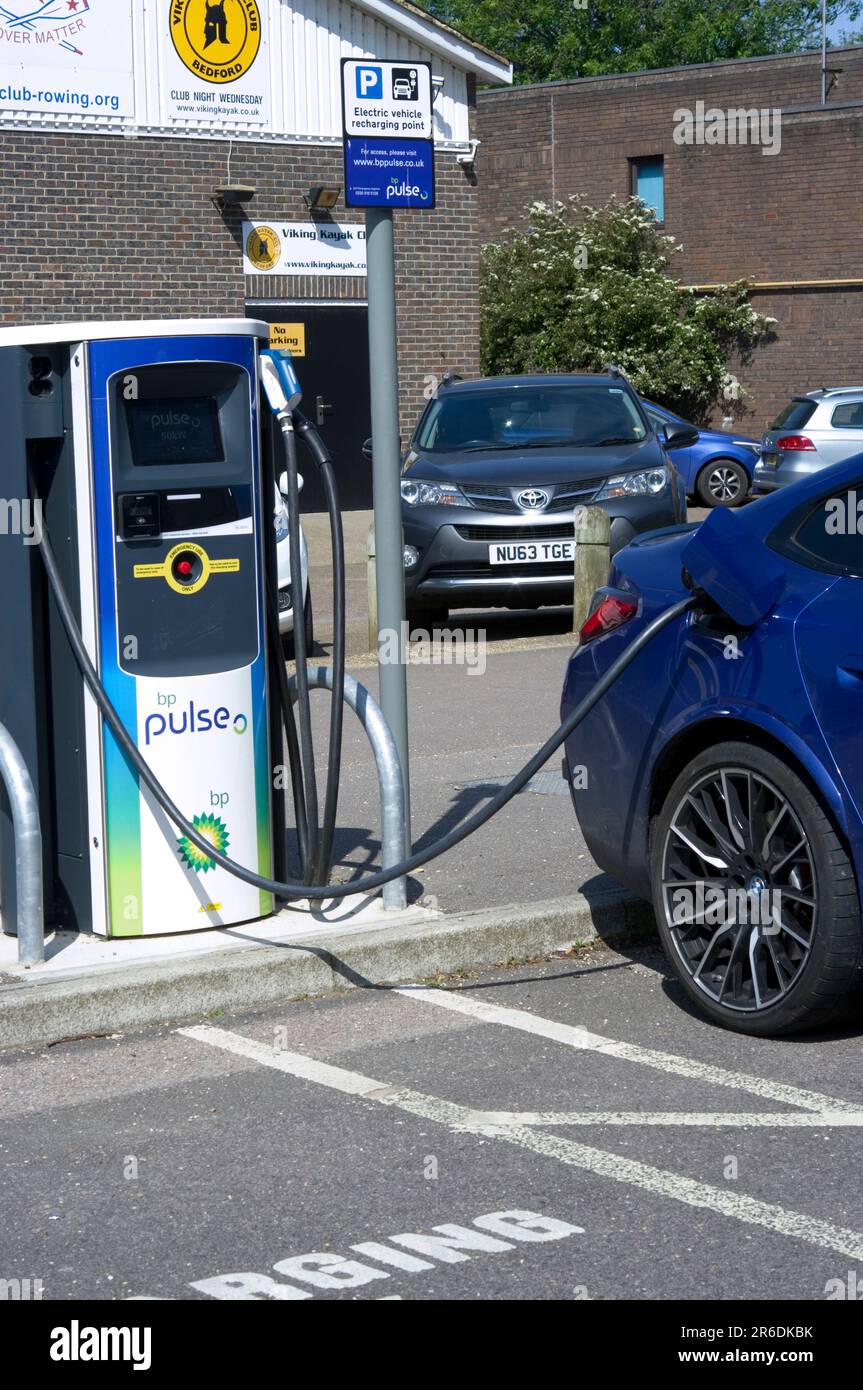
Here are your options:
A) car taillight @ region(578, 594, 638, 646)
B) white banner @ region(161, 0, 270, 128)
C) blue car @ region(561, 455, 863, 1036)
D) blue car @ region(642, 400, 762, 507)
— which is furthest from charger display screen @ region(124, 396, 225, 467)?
blue car @ region(642, 400, 762, 507)

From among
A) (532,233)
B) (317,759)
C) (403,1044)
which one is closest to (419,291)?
(532,233)

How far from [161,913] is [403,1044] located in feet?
3.30

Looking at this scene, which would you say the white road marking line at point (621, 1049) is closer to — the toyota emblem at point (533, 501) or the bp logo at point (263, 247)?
the toyota emblem at point (533, 501)

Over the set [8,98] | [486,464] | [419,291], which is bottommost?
[486,464]

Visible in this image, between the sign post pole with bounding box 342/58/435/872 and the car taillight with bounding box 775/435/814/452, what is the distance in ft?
60.5

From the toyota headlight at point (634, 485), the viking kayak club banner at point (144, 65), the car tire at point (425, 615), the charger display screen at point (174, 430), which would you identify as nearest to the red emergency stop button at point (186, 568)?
the charger display screen at point (174, 430)

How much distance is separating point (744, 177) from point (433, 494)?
22.9 meters

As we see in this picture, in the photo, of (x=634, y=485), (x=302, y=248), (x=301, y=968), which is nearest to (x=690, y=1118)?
(x=301, y=968)

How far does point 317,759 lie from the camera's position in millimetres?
8828

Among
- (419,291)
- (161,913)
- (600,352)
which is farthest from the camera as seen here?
(600,352)

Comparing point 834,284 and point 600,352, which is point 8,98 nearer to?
point 600,352

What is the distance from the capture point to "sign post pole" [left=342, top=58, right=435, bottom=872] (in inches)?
229

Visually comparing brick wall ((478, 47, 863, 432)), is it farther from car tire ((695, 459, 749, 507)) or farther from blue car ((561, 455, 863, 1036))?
blue car ((561, 455, 863, 1036))

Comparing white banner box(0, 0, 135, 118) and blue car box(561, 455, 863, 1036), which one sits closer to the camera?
blue car box(561, 455, 863, 1036)
